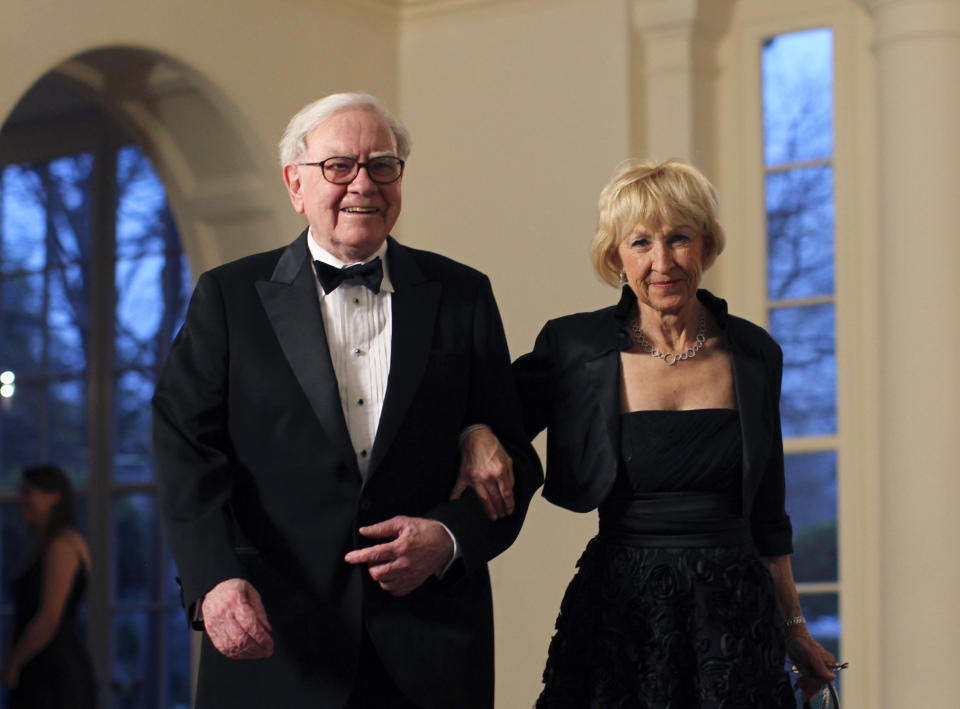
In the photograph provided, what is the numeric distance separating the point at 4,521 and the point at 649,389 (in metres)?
5.70

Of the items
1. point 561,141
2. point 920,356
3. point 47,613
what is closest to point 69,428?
point 47,613

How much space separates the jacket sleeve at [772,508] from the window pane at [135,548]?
4.92m

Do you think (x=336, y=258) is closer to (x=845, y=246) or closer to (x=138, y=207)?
(x=845, y=246)

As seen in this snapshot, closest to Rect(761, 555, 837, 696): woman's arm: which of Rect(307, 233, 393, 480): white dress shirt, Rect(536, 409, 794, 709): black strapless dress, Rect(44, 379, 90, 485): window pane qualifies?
Rect(536, 409, 794, 709): black strapless dress

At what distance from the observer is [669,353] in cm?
294

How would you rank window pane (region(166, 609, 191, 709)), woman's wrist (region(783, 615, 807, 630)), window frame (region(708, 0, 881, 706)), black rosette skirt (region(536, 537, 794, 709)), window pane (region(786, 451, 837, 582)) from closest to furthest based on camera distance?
black rosette skirt (region(536, 537, 794, 709)) < woman's wrist (region(783, 615, 807, 630)) < window frame (region(708, 0, 881, 706)) < window pane (region(786, 451, 837, 582)) < window pane (region(166, 609, 191, 709))

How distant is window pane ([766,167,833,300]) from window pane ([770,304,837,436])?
0.29ft

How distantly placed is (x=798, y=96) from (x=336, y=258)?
320 cm

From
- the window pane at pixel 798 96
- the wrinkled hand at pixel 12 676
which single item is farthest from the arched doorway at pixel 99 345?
the window pane at pixel 798 96

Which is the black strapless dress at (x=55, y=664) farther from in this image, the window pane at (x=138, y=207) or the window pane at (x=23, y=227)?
the window pane at (x=23, y=227)

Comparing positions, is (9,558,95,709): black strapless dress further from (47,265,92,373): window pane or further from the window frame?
the window frame

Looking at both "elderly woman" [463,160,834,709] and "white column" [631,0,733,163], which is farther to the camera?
"white column" [631,0,733,163]

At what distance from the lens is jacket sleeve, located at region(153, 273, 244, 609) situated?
7.93 feet

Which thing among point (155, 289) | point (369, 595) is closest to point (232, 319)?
point (369, 595)
